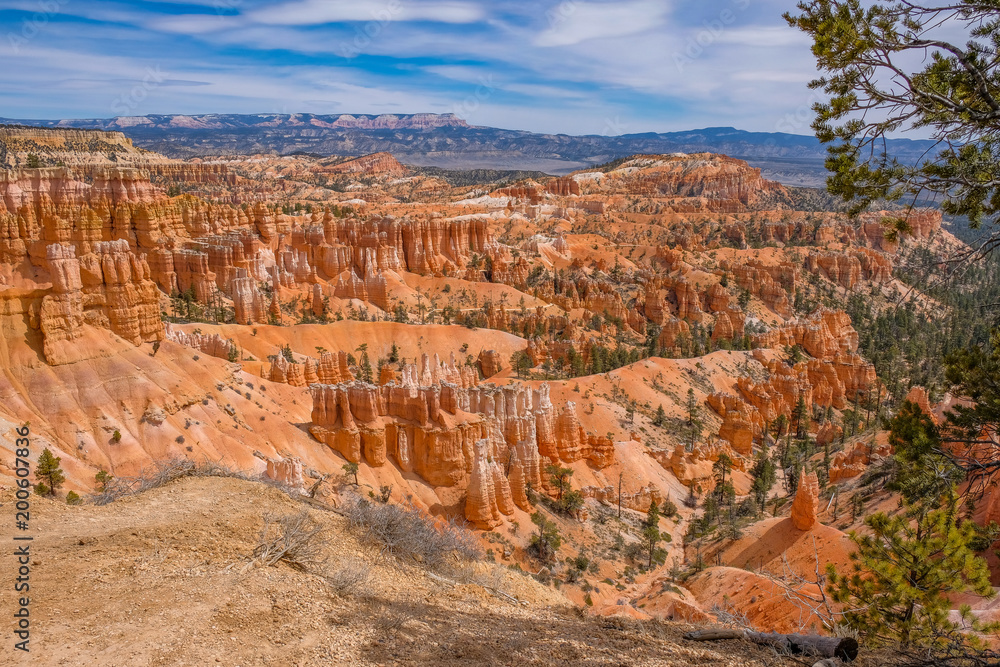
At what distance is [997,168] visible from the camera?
22.7 feet

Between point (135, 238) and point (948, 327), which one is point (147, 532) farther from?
point (948, 327)

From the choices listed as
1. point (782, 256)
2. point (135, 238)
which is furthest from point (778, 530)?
point (782, 256)

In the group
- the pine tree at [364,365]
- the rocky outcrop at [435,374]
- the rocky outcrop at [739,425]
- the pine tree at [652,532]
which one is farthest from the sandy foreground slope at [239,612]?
the rocky outcrop at [739,425]

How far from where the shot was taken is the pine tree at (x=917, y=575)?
26.9ft

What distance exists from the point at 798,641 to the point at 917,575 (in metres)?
2.36

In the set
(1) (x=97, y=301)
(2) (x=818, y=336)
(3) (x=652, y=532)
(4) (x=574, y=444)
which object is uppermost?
(1) (x=97, y=301)

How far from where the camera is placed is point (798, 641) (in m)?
7.72

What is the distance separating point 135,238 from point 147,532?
58.8 m

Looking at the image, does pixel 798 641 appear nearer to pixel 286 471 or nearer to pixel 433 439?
pixel 286 471

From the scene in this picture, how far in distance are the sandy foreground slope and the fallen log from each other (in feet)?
0.60

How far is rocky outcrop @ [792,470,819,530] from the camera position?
24.3m

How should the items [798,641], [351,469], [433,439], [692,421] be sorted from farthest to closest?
[692,421]
[433,439]
[351,469]
[798,641]

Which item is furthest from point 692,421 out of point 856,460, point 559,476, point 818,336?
point 818,336

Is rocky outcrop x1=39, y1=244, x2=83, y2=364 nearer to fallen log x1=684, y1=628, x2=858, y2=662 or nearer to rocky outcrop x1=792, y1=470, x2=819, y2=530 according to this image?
fallen log x1=684, y1=628, x2=858, y2=662
